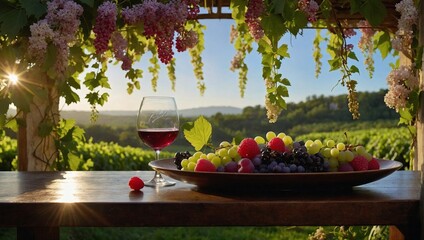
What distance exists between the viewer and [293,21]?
3.14m

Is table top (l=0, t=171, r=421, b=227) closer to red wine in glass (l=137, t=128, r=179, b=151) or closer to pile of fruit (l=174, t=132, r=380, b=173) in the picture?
pile of fruit (l=174, t=132, r=380, b=173)

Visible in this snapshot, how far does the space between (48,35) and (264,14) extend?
115 cm

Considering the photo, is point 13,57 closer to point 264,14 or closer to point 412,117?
point 264,14

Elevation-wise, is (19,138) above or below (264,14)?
below

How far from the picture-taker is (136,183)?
2123 mm

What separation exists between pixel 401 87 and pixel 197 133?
64.2 inches

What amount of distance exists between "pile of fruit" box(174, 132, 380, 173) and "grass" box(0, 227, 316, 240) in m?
3.53

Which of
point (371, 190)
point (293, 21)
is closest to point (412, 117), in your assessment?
point (293, 21)

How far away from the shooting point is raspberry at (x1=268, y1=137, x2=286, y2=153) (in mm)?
2156

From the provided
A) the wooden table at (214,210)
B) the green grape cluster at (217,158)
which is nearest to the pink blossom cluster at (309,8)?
the green grape cluster at (217,158)

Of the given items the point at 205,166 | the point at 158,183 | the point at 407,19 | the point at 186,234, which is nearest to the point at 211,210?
the point at 205,166

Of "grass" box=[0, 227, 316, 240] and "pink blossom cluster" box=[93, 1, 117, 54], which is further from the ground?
"pink blossom cluster" box=[93, 1, 117, 54]

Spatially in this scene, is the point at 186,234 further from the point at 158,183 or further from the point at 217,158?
the point at 217,158

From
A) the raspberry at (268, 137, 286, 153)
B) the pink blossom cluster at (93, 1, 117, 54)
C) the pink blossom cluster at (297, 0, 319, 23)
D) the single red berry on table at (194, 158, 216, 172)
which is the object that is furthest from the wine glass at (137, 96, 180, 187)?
the pink blossom cluster at (297, 0, 319, 23)
